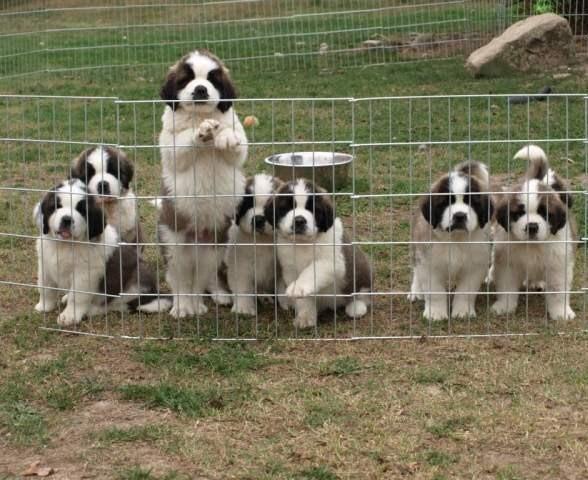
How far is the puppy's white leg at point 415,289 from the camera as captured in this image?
6242 mm

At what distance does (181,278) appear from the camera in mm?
6207

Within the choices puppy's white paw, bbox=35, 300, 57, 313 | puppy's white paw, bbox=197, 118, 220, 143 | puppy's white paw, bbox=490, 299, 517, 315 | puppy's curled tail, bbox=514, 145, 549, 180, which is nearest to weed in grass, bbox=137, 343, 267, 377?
puppy's white paw, bbox=35, 300, 57, 313

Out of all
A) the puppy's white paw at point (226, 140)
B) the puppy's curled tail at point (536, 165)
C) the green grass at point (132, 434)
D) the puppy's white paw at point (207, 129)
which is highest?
the puppy's white paw at point (207, 129)

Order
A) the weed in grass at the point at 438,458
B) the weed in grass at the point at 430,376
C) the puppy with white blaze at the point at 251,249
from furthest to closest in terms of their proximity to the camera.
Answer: the puppy with white blaze at the point at 251,249
the weed in grass at the point at 430,376
the weed in grass at the point at 438,458

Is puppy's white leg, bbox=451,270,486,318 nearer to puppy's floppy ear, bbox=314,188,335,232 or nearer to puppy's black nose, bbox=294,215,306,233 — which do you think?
puppy's floppy ear, bbox=314,188,335,232

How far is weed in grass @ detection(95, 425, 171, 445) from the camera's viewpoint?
4445 mm

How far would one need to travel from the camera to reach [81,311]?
19.8 feet

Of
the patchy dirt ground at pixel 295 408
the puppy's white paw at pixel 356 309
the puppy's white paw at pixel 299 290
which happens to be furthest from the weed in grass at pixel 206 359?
the puppy's white paw at pixel 356 309

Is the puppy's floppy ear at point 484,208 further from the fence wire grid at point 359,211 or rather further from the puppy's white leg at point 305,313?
the puppy's white leg at point 305,313

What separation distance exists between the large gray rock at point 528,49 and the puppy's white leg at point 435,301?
837 centimetres

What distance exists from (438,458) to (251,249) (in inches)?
88.9

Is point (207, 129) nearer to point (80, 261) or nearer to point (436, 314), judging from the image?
point (80, 261)

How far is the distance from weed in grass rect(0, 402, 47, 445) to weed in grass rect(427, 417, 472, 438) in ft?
5.41

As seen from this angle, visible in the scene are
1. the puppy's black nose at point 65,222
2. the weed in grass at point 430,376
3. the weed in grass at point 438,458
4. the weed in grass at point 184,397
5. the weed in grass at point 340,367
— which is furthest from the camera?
the puppy's black nose at point 65,222
